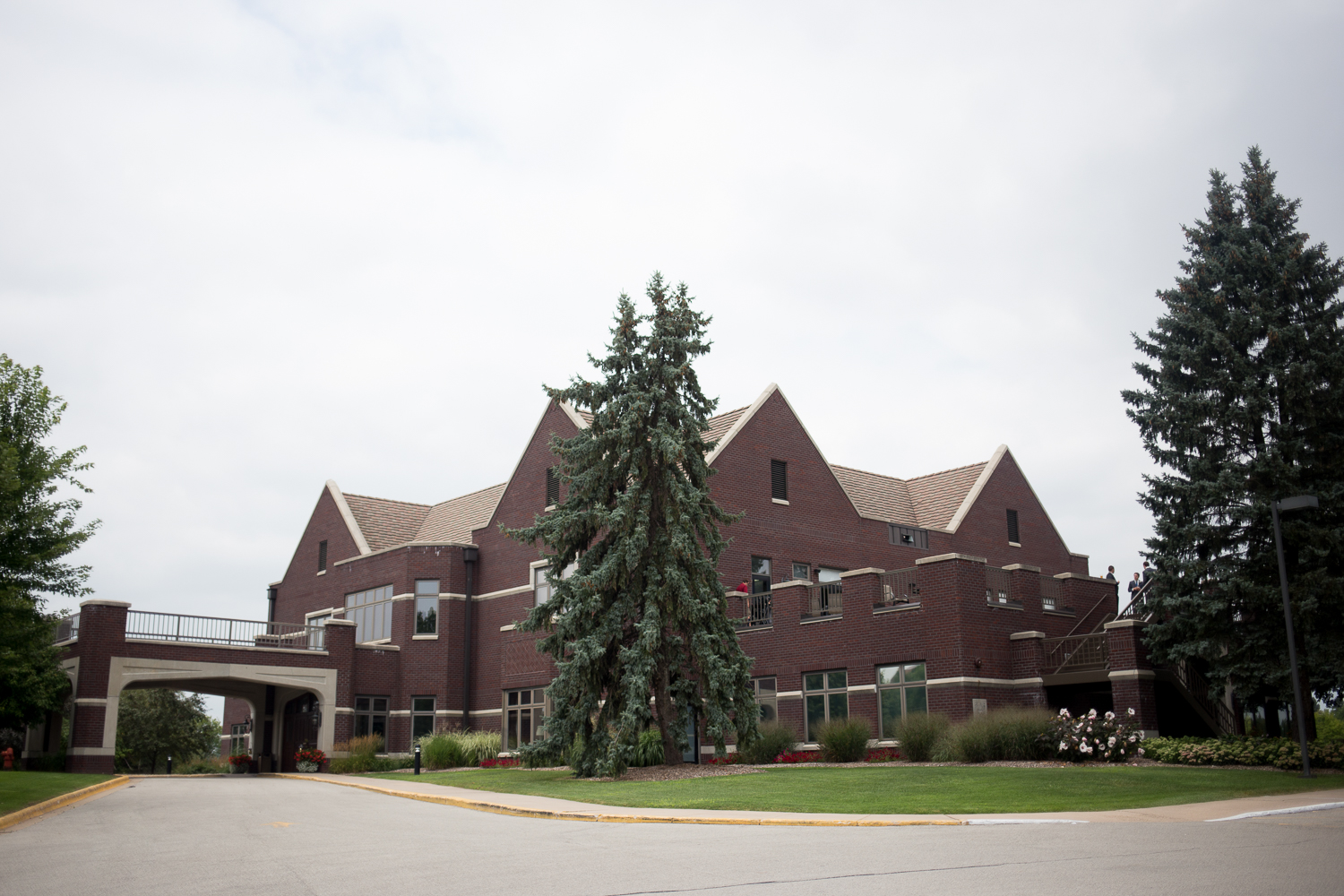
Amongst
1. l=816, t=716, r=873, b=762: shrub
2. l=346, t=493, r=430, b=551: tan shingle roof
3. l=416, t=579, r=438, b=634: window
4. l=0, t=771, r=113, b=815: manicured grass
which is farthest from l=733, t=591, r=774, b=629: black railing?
l=346, t=493, r=430, b=551: tan shingle roof

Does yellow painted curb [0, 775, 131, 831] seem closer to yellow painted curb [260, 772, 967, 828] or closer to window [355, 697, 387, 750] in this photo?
yellow painted curb [260, 772, 967, 828]

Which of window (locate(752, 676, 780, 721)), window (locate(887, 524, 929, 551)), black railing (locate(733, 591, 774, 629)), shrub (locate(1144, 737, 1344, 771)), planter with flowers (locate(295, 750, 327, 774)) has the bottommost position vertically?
planter with flowers (locate(295, 750, 327, 774))

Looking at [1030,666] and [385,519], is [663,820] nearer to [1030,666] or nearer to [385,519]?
[1030,666]

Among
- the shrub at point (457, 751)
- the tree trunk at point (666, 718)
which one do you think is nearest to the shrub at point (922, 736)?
the tree trunk at point (666, 718)

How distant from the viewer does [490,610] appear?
4225 cm

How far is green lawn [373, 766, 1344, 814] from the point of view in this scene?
1644 cm

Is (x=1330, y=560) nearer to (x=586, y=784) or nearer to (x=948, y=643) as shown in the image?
(x=948, y=643)

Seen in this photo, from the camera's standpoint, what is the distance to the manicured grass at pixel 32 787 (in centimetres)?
1989

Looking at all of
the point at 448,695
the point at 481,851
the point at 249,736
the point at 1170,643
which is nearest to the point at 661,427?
the point at 1170,643

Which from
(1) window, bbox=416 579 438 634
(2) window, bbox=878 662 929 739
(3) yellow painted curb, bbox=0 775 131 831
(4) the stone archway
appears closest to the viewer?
(3) yellow painted curb, bbox=0 775 131 831

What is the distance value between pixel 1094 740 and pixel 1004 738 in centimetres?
179

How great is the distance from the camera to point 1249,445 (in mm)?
24828

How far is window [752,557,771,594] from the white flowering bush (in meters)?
13.6

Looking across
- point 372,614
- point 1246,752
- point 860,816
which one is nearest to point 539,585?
point 372,614
